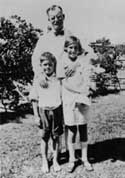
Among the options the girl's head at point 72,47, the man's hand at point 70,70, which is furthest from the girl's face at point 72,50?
the man's hand at point 70,70

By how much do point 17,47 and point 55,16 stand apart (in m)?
4.30

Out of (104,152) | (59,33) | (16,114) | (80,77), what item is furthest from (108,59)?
(80,77)

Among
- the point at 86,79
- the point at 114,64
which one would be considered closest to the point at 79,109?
the point at 86,79

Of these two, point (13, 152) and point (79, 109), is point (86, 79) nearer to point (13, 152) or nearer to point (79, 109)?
point (79, 109)

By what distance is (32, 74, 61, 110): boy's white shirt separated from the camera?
4340 millimetres

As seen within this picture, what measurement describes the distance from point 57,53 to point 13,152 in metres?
Answer: 1.78

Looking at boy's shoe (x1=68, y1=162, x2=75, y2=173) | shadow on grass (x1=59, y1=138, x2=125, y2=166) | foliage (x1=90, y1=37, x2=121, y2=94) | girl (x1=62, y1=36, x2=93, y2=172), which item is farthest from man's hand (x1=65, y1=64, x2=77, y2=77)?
foliage (x1=90, y1=37, x2=121, y2=94)

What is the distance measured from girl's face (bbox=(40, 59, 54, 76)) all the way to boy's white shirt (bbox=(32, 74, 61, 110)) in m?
0.07

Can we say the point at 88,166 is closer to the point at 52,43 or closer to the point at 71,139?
the point at 71,139

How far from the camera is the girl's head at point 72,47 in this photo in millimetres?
4344

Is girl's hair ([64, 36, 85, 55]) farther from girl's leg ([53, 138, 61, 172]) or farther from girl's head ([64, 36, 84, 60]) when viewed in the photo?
girl's leg ([53, 138, 61, 172])

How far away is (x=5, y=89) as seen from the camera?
8.39m

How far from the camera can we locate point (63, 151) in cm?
530

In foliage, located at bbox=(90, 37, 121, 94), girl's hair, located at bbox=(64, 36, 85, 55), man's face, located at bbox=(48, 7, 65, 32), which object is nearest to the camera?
man's face, located at bbox=(48, 7, 65, 32)
